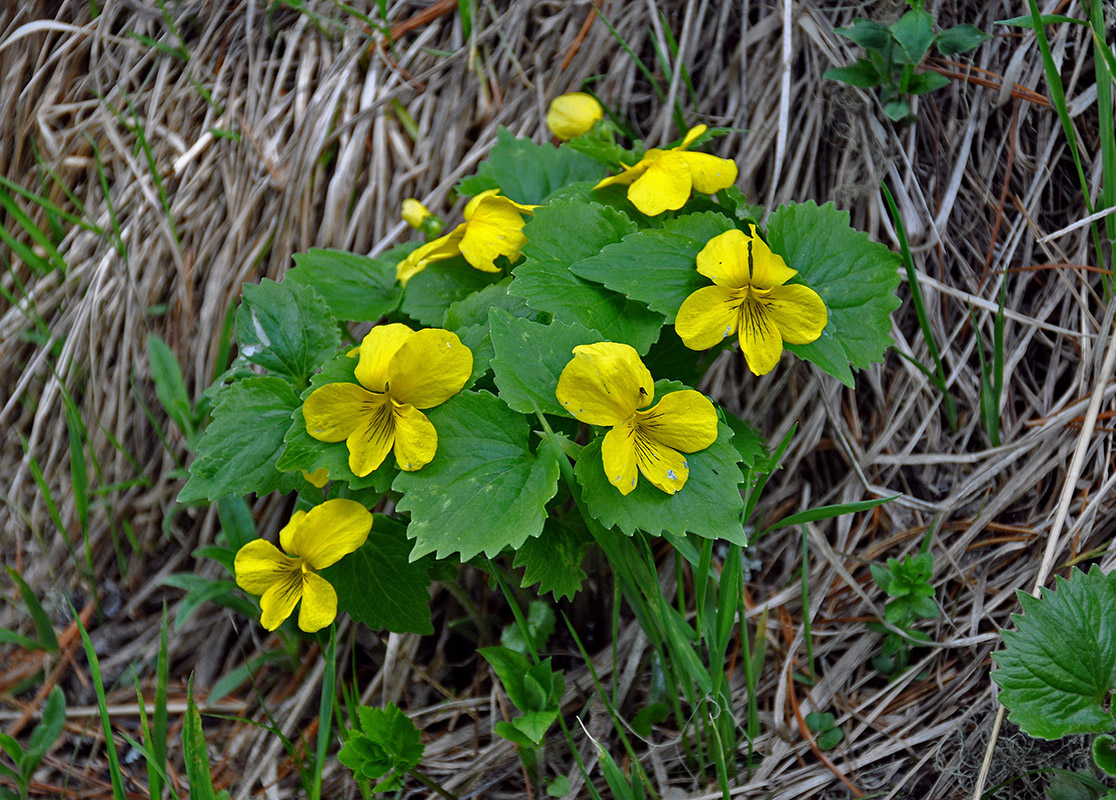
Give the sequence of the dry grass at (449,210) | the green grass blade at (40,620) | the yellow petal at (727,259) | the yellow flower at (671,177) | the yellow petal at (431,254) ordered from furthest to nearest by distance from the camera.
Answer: the green grass blade at (40,620) < the dry grass at (449,210) < the yellow petal at (431,254) < the yellow flower at (671,177) < the yellow petal at (727,259)

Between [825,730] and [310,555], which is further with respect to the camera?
[825,730]

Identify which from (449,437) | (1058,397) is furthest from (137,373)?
(1058,397)

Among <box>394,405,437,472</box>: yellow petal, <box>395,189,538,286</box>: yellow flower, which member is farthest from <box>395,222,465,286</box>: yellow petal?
<box>394,405,437,472</box>: yellow petal

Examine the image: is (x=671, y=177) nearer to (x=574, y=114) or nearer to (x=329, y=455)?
(x=574, y=114)

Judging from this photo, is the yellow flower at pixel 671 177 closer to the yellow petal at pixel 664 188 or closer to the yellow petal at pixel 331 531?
the yellow petal at pixel 664 188

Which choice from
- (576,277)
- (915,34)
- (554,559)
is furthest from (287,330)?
(915,34)

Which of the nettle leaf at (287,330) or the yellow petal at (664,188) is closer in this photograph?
the yellow petal at (664,188)

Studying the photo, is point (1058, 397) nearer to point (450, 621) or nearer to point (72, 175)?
point (450, 621)

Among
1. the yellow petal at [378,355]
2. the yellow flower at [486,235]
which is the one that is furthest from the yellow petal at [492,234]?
Result: the yellow petal at [378,355]
